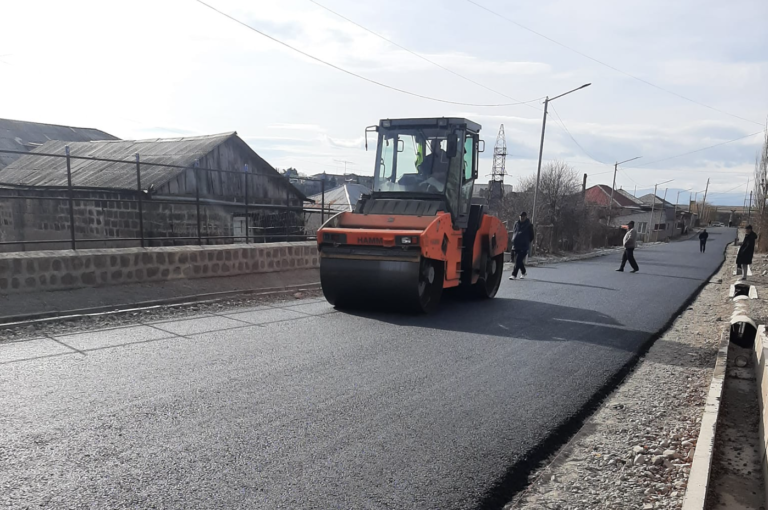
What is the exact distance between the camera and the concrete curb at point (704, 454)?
328 cm

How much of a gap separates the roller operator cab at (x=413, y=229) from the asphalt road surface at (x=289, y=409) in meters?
0.66

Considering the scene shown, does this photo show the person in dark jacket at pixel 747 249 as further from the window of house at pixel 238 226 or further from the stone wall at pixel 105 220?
the window of house at pixel 238 226

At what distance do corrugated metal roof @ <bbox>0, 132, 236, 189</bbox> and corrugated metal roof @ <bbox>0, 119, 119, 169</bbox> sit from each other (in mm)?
8492

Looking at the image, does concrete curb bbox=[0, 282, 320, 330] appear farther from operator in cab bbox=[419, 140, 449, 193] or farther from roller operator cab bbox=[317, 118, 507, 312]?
operator in cab bbox=[419, 140, 449, 193]

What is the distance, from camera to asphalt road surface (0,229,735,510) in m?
3.26

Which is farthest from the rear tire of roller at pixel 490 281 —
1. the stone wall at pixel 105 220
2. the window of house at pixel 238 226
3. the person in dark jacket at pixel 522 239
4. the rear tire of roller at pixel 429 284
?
the window of house at pixel 238 226

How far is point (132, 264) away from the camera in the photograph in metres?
9.75

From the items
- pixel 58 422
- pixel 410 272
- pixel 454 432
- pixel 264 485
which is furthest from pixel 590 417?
pixel 58 422

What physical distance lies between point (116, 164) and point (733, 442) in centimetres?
1867

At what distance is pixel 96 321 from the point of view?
295 inches

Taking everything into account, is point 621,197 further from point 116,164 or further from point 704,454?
point 704,454

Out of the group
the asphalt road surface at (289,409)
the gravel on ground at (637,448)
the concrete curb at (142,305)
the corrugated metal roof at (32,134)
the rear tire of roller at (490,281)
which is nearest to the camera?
the asphalt road surface at (289,409)

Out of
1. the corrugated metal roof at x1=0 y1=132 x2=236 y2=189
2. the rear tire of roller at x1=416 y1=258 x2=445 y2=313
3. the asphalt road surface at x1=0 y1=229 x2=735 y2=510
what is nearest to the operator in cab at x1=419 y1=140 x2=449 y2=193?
the rear tire of roller at x1=416 y1=258 x2=445 y2=313

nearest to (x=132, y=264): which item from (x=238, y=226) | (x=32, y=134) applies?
(x=238, y=226)
